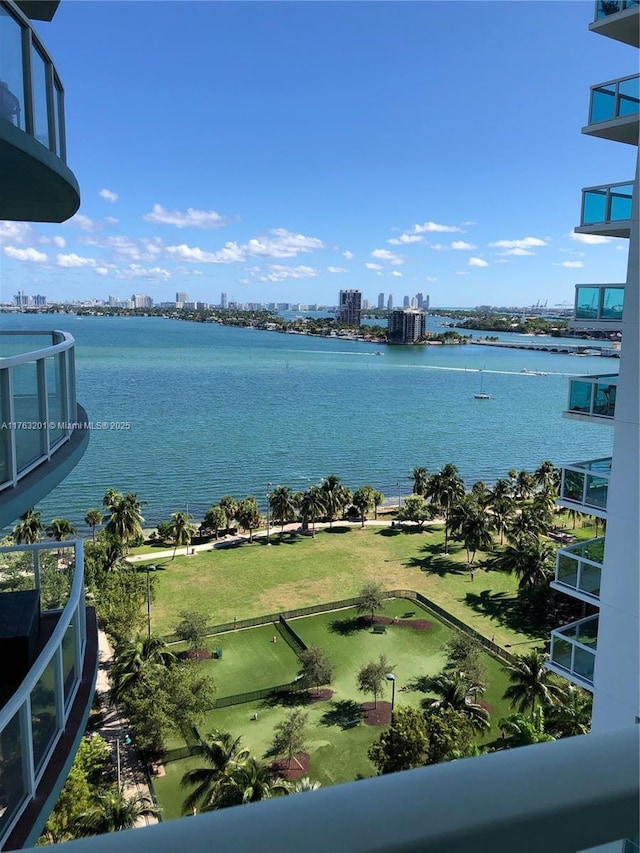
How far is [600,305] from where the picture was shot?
10.6m

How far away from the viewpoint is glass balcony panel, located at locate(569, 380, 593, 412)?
10680 millimetres

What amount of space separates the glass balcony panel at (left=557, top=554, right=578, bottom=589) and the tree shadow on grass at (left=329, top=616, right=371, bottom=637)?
15.2 m

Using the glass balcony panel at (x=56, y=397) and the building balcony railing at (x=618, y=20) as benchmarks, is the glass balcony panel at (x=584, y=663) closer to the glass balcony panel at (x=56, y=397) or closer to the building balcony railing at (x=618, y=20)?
the glass balcony panel at (x=56, y=397)

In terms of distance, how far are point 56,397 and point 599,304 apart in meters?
8.92

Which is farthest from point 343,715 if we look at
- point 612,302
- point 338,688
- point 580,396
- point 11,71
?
point 11,71

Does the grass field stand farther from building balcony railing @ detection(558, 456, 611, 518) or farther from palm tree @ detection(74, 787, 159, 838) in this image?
building balcony railing @ detection(558, 456, 611, 518)

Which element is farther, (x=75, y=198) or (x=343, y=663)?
(x=343, y=663)

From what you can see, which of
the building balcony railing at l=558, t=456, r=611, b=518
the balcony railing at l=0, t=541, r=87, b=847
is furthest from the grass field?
the balcony railing at l=0, t=541, r=87, b=847

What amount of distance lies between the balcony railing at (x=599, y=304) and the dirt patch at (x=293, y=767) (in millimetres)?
13002

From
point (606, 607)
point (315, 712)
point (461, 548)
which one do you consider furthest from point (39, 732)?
point (461, 548)

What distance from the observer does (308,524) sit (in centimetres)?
3978

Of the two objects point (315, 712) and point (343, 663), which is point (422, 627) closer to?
point (343, 663)

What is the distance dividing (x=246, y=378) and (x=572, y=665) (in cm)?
9650

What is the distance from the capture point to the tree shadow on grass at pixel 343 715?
1934 centimetres
